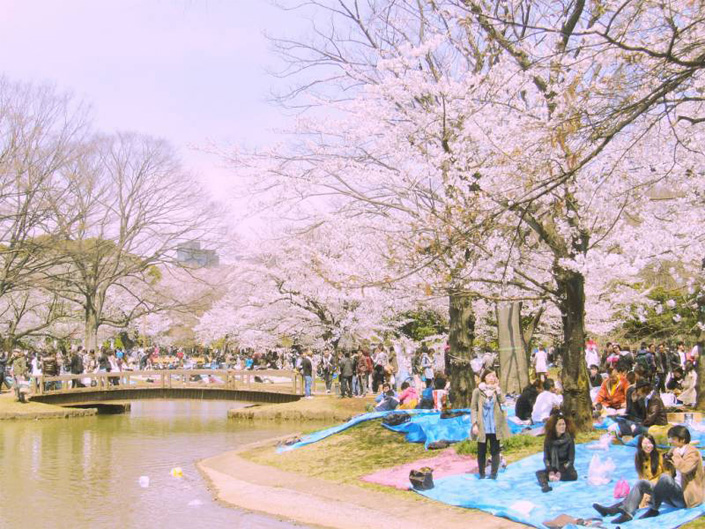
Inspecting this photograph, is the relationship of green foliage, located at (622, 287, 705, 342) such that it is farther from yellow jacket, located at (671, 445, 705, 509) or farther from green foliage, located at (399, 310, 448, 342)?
yellow jacket, located at (671, 445, 705, 509)

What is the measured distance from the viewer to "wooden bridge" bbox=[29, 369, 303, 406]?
83.8 ft

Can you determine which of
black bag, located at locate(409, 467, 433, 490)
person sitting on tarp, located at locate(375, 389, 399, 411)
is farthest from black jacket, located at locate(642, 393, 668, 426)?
person sitting on tarp, located at locate(375, 389, 399, 411)

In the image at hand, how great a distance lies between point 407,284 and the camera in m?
14.9

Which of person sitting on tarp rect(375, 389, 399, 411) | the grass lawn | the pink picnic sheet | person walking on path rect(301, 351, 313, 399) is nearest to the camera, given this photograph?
the pink picnic sheet

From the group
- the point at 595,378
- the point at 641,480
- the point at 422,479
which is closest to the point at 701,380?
the point at 595,378

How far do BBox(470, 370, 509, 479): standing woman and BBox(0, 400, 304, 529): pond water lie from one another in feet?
8.73

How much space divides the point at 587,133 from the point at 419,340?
71.0 ft

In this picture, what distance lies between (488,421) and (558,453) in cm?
97

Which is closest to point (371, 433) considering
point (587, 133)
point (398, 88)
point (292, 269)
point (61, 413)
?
point (398, 88)

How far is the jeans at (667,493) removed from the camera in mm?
7703

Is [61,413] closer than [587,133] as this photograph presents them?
No

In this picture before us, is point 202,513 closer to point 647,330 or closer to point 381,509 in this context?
point 381,509

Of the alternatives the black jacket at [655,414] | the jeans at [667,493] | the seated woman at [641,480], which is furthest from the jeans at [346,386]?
the jeans at [667,493]

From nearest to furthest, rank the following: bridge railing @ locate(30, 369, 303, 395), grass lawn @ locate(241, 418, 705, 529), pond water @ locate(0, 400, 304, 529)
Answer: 1. pond water @ locate(0, 400, 304, 529)
2. grass lawn @ locate(241, 418, 705, 529)
3. bridge railing @ locate(30, 369, 303, 395)
